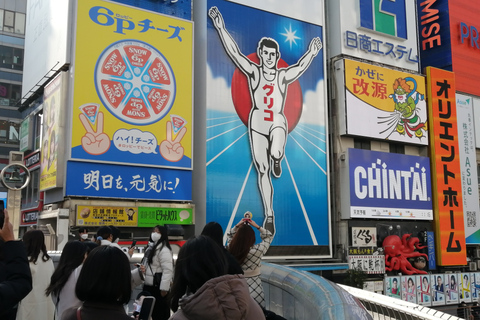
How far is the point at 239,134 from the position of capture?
1948 centimetres

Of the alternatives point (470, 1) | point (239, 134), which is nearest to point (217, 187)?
point (239, 134)

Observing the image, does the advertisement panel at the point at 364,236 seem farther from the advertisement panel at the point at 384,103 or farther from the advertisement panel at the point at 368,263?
the advertisement panel at the point at 384,103

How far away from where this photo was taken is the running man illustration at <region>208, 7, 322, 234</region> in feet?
64.5

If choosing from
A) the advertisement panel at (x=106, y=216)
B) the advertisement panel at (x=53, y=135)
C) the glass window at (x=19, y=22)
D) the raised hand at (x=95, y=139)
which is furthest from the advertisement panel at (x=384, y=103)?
the glass window at (x=19, y=22)

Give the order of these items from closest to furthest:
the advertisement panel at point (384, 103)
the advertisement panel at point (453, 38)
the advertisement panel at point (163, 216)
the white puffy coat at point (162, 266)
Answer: the white puffy coat at point (162, 266)
the advertisement panel at point (163, 216)
the advertisement panel at point (384, 103)
the advertisement panel at point (453, 38)

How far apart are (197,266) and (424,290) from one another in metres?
21.8

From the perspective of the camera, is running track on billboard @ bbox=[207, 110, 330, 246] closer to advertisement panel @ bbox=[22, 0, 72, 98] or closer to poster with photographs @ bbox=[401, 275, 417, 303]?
poster with photographs @ bbox=[401, 275, 417, 303]

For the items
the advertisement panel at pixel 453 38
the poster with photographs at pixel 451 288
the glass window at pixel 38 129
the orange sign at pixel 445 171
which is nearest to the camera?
the glass window at pixel 38 129

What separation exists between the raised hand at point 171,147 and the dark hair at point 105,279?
598 inches

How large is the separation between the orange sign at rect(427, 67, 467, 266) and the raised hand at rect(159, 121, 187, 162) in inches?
505

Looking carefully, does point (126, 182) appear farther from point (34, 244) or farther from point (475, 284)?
point (475, 284)

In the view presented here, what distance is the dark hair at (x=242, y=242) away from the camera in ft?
15.9

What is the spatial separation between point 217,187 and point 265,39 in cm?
634


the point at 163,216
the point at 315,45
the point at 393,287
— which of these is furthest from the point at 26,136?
the point at 393,287
